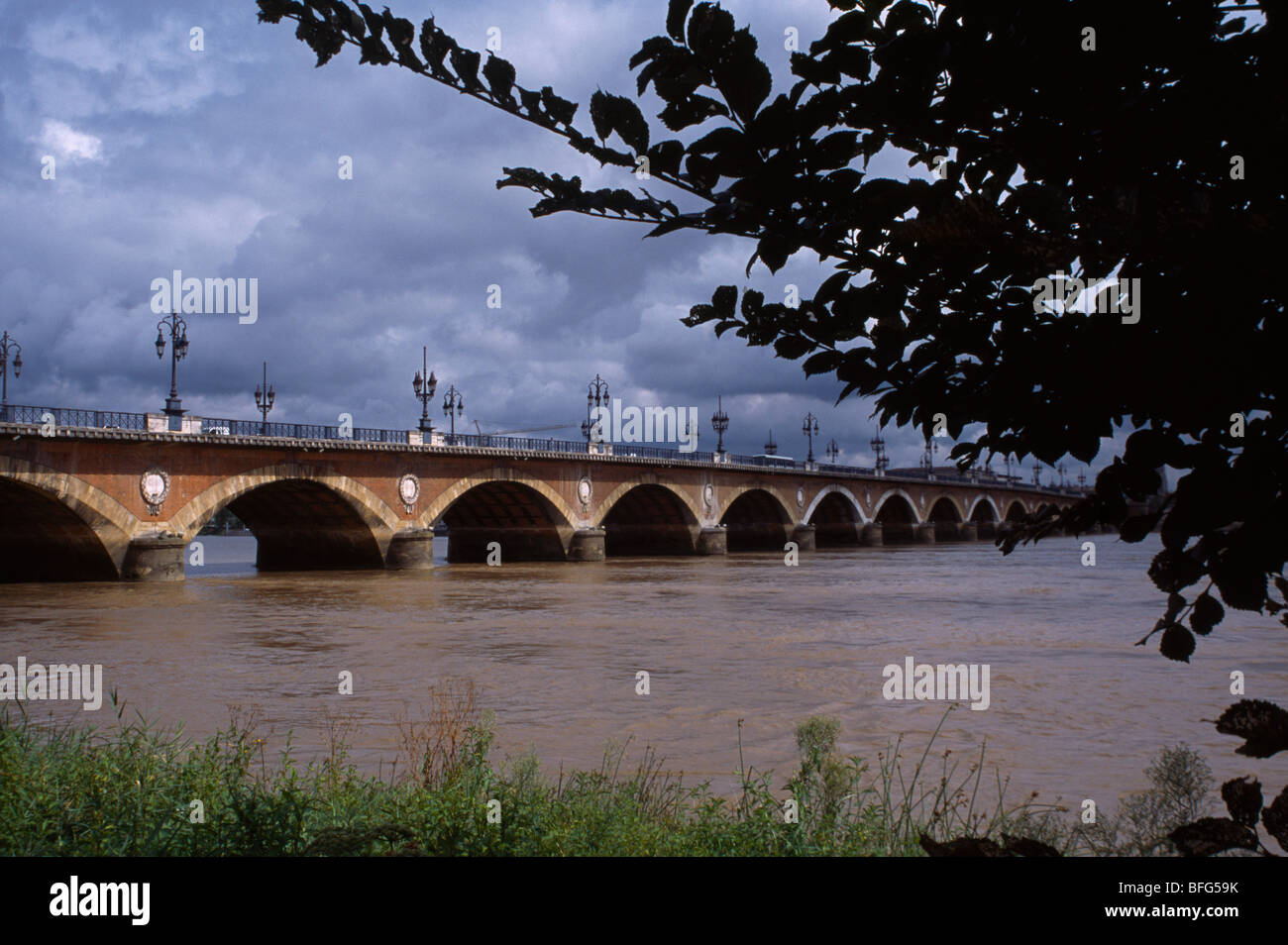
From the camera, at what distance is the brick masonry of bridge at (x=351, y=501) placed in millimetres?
27484

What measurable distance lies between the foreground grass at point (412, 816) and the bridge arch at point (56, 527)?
23236 mm

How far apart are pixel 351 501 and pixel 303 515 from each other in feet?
16.2

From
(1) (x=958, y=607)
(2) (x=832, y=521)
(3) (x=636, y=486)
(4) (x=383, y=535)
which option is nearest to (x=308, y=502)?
(4) (x=383, y=535)

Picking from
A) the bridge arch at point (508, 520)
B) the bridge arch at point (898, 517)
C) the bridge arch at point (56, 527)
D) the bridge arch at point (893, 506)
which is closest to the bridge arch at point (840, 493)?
the bridge arch at point (893, 506)

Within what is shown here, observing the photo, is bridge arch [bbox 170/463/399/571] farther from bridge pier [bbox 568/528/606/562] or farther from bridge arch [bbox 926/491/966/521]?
bridge arch [bbox 926/491/966/521]

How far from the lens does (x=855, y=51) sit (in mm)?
1923

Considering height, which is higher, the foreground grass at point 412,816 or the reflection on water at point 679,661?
the foreground grass at point 412,816

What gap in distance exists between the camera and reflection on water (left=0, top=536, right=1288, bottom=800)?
352 inches

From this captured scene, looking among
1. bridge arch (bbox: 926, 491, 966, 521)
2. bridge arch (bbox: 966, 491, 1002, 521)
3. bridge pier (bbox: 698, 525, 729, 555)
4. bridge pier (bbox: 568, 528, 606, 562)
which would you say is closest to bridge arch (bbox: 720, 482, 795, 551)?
bridge pier (bbox: 698, 525, 729, 555)

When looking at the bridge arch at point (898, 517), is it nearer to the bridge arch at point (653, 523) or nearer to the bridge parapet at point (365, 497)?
the bridge parapet at point (365, 497)

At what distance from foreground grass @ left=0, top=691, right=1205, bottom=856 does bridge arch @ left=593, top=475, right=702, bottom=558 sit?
44742mm

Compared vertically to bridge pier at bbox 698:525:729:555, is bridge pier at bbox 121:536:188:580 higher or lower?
higher

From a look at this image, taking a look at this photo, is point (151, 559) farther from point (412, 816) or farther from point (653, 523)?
point (653, 523)
